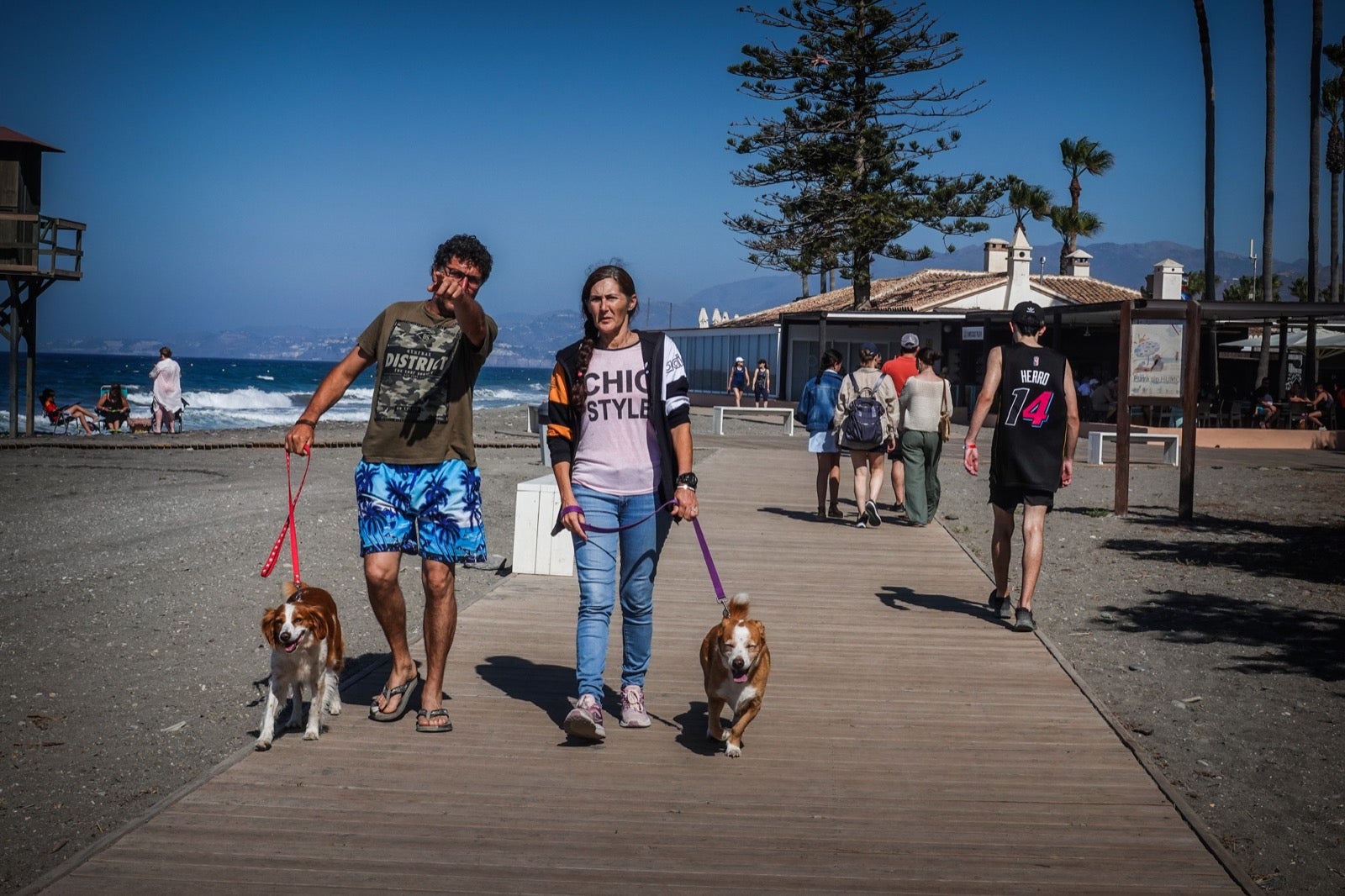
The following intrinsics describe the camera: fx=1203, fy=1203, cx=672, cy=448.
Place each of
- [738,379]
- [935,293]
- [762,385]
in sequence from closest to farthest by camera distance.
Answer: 1. [738,379]
2. [762,385]
3. [935,293]

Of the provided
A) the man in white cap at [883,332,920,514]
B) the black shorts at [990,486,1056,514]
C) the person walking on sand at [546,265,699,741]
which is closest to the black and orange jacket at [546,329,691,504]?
the person walking on sand at [546,265,699,741]

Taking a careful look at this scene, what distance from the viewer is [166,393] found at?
26516 millimetres

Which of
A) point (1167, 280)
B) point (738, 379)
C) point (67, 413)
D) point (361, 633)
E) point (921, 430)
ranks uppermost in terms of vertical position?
point (1167, 280)

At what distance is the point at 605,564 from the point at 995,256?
1927 inches

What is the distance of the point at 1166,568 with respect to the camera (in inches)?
395

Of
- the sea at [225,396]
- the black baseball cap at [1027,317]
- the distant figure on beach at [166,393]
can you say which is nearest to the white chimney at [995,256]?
the sea at [225,396]

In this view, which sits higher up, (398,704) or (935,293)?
(935,293)

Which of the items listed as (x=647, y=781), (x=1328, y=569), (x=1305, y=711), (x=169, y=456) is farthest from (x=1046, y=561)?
(x=169, y=456)

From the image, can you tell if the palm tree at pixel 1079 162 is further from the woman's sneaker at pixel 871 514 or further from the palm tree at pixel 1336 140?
the woman's sneaker at pixel 871 514

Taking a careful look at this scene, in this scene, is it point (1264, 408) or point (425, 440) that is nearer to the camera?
point (425, 440)

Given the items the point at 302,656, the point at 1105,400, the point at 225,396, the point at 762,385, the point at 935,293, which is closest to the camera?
the point at 302,656

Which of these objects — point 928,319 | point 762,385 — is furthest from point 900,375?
point 762,385

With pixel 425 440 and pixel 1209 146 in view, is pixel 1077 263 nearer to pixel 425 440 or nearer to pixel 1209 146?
pixel 1209 146

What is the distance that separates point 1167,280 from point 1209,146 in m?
6.17
